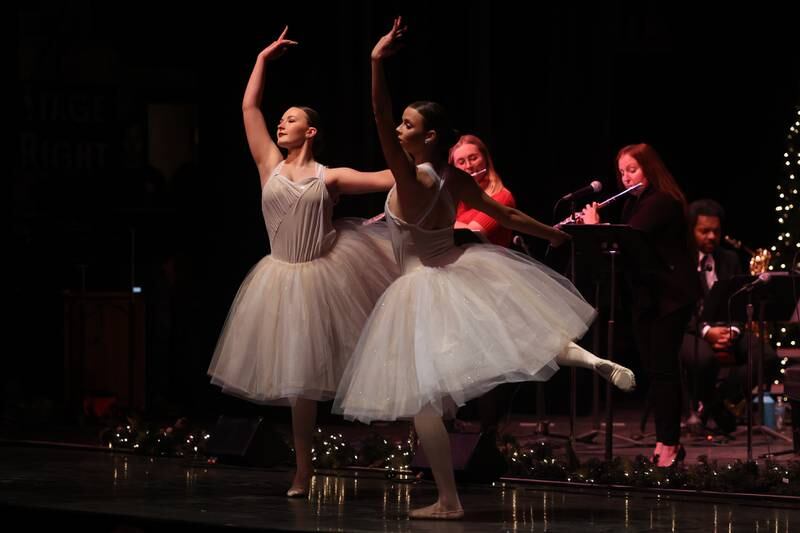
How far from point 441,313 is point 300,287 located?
0.86 m

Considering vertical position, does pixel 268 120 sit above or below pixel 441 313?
above

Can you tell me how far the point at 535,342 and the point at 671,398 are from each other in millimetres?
1981

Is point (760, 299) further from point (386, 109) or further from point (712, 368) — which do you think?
point (386, 109)

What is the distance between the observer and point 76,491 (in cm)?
584

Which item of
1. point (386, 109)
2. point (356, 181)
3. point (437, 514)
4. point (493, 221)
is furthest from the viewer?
point (493, 221)

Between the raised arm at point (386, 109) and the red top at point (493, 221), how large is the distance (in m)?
1.82

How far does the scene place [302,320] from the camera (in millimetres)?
5426

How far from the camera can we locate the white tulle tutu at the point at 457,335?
4691 millimetres

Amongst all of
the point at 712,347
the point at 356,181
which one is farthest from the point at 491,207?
the point at 712,347

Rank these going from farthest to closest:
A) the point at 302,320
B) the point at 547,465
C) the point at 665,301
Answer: the point at 665,301 < the point at 547,465 < the point at 302,320

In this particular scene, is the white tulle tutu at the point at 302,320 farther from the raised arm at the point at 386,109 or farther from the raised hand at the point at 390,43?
the raised hand at the point at 390,43

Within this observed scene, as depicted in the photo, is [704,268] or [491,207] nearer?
[491,207]

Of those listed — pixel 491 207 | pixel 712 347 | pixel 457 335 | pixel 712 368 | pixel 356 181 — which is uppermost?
pixel 356 181

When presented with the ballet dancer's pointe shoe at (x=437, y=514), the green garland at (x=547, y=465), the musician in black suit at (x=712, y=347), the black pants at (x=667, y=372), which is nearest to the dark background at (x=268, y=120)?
the musician in black suit at (x=712, y=347)
